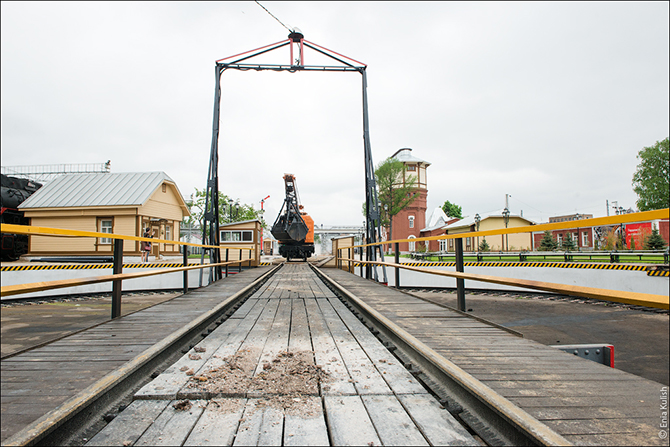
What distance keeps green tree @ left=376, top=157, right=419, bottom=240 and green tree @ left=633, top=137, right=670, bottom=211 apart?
2683 cm

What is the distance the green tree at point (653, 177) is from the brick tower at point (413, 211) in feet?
82.0

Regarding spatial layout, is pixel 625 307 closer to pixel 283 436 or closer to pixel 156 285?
pixel 283 436

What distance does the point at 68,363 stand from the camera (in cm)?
249

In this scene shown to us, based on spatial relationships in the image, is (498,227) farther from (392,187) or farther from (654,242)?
(654,242)

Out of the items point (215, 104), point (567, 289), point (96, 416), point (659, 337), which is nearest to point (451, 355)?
point (567, 289)

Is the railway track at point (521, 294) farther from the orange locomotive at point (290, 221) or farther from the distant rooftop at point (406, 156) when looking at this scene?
the distant rooftop at point (406, 156)

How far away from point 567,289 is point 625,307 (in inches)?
433

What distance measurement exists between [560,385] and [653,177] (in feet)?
178

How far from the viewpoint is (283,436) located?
1.76m

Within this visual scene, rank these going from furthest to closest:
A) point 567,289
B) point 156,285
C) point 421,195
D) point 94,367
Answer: point 421,195 < point 156,285 < point 94,367 < point 567,289

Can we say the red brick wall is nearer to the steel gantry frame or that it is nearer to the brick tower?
the brick tower

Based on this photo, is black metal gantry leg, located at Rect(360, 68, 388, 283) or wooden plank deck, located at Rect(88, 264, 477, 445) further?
black metal gantry leg, located at Rect(360, 68, 388, 283)

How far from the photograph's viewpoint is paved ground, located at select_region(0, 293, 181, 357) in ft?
23.2

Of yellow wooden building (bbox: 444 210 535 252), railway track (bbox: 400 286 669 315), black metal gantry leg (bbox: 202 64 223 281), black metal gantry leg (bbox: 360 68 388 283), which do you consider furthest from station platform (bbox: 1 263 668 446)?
yellow wooden building (bbox: 444 210 535 252)
